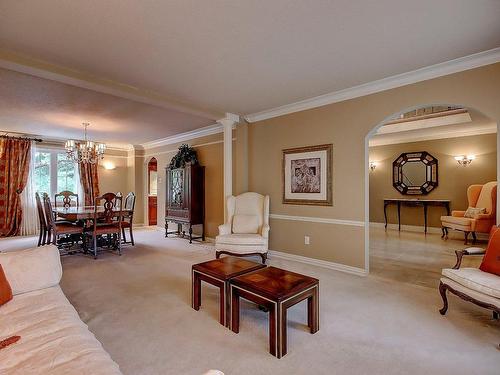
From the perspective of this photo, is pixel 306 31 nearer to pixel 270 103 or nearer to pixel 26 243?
pixel 270 103

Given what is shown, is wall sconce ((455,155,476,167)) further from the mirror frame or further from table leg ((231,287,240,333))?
table leg ((231,287,240,333))

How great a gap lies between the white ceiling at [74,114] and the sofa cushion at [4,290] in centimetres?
264

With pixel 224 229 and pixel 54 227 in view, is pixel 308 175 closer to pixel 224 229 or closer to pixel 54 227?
pixel 224 229

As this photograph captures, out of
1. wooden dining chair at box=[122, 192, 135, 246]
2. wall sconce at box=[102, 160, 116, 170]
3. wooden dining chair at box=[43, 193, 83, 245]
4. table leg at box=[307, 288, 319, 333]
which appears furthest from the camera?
wall sconce at box=[102, 160, 116, 170]

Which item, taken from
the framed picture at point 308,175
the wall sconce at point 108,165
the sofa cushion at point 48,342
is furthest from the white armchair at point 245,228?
the wall sconce at point 108,165

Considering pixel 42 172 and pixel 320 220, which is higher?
pixel 42 172

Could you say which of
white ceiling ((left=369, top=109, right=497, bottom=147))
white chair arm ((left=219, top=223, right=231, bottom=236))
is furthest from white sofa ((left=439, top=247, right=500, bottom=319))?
white ceiling ((left=369, top=109, right=497, bottom=147))

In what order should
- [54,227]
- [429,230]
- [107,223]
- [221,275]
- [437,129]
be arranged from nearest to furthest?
[221,275], [54,227], [107,223], [437,129], [429,230]

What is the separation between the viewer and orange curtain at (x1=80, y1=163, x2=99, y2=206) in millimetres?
7398

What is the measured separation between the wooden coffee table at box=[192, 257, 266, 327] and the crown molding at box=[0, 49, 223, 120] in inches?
98.9

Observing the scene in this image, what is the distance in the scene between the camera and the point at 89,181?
7500mm

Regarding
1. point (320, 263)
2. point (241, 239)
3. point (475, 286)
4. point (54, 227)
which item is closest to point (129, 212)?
point (54, 227)

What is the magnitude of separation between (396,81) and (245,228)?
9.60 feet

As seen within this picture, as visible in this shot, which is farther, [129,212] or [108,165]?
[108,165]
